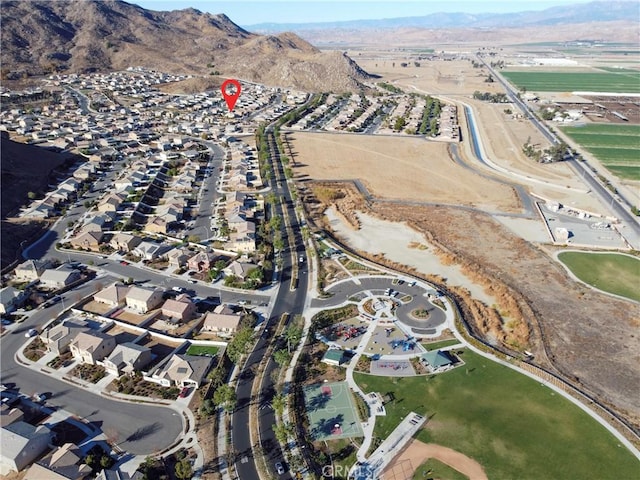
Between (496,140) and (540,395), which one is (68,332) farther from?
(496,140)

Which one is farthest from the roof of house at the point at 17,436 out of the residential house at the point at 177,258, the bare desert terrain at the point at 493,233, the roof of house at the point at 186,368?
the bare desert terrain at the point at 493,233

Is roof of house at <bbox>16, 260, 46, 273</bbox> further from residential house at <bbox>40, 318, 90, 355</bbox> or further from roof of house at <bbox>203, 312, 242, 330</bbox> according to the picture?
roof of house at <bbox>203, 312, 242, 330</bbox>

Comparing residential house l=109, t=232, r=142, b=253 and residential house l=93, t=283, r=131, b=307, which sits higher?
residential house l=109, t=232, r=142, b=253

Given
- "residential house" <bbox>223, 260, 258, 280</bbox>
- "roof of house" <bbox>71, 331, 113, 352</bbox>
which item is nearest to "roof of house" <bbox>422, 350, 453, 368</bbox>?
"residential house" <bbox>223, 260, 258, 280</bbox>

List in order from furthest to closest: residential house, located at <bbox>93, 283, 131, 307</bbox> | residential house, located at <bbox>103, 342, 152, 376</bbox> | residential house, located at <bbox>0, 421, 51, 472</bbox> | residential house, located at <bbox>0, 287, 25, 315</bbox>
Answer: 1. residential house, located at <bbox>93, 283, 131, 307</bbox>
2. residential house, located at <bbox>0, 287, 25, 315</bbox>
3. residential house, located at <bbox>103, 342, 152, 376</bbox>
4. residential house, located at <bbox>0, 421, 51, 472</bbox>

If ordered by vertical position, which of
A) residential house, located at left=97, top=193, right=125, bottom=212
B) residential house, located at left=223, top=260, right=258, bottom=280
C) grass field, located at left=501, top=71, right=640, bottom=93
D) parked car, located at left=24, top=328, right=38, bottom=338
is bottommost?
parked car, located at left=24, top=328, right=38, bottom=338

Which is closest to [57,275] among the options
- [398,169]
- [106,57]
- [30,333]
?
[30,333]

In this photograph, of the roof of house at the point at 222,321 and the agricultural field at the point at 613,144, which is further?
the agricultural field at the point at 613,144

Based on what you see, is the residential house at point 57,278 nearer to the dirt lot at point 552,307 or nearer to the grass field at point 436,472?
the dirt lot at point 552,307
